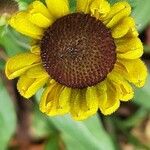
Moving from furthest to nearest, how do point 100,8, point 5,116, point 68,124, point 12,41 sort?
point 5,116, point 68,124, point 12,41, point 100,8

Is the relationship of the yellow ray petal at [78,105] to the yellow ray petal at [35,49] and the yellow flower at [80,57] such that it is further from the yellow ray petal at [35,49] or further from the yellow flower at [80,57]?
the yellow ray petal at [35,49]

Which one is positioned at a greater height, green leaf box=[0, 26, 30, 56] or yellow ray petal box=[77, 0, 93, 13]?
yellow ray petal box=[77, 0, 93, 13]

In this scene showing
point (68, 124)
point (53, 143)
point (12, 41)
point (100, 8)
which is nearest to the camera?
point (100, 8)

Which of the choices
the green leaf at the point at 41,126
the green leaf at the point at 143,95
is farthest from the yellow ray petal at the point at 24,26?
the green leaf at the point at 41,126

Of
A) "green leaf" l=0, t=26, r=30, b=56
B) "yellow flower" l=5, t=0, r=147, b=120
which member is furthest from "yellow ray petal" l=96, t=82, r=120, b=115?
"green leaf" l=0, t=26, r=30, b=56

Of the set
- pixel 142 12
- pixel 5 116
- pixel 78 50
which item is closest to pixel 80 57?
pixel 78 50

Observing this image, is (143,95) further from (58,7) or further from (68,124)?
(58,7)

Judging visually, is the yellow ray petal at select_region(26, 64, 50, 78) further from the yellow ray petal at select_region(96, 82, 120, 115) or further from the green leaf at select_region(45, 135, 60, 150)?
the green leaf at select_region(45, 135, 60, 150)

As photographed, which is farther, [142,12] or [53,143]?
[53,143]
